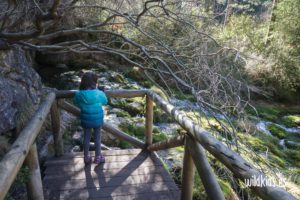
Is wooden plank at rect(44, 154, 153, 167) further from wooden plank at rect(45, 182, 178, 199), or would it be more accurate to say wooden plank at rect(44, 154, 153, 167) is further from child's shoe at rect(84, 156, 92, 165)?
wooden plank at rect(45, 182, 178, 199)

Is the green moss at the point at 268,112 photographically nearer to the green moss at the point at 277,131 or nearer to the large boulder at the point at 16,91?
the green moss at the point at 277,131

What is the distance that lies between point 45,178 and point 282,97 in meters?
13.5

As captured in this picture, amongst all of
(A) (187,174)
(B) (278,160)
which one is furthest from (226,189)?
(B) (278,160)

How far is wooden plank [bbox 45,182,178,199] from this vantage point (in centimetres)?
346

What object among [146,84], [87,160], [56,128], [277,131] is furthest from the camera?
[146,84]

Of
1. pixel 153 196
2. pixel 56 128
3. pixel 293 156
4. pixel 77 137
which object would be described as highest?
pixel 56 128

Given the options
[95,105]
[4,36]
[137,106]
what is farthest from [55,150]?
[137,106]

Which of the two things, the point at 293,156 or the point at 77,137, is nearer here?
the point at 77,137

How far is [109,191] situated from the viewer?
11.8 ft

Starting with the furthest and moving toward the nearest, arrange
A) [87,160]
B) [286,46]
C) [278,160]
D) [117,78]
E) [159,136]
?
[286,46], [117,78], [278,160], [159,136], [87,160]

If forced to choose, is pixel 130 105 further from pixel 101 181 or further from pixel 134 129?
pixel 101 181

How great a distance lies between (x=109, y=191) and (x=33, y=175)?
1315 mm

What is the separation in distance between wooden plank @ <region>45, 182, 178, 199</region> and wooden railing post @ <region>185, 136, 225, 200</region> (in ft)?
4.20

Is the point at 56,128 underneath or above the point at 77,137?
above
